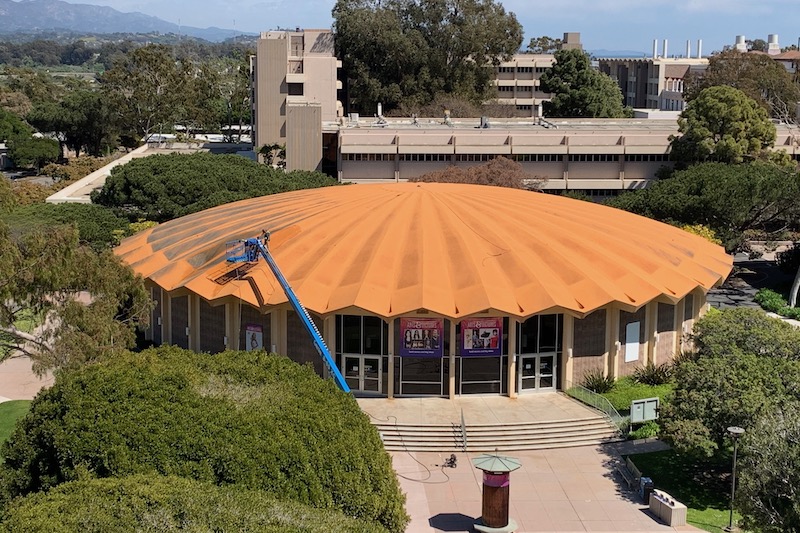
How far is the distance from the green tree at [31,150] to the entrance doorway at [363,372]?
90.8 m

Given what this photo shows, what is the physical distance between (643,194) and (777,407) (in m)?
34.4

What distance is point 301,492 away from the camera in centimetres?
2339

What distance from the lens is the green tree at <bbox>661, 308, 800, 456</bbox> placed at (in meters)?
29.6

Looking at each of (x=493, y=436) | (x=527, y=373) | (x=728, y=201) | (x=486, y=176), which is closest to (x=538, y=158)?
(x=486, y=176)

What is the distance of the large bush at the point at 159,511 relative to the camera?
19328 millimetres

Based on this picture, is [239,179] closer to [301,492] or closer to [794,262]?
[794,262]

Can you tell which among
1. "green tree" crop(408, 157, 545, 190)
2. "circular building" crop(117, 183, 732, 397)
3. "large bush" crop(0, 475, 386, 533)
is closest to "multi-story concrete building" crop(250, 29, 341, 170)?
"green tree" crop(408, 157, 545, 190)

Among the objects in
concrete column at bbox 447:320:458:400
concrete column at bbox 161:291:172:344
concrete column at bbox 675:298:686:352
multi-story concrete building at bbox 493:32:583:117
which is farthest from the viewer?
multi-story concrete building at bbox 493:32:583:117

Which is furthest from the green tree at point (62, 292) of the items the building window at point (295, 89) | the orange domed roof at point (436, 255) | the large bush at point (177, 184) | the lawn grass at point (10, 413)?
the building window at point (295, 89)

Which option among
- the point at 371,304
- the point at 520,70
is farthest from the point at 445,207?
the point at 520,70

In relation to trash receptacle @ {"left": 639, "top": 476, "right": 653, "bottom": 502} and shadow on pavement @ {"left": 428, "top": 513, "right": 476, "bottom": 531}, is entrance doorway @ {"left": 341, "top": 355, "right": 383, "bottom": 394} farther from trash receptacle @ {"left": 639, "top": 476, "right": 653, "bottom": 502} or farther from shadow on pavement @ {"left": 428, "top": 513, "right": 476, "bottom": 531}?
trash receptacle @ {"left": 639, "top": 476, "right": 653, "bottom": 502}

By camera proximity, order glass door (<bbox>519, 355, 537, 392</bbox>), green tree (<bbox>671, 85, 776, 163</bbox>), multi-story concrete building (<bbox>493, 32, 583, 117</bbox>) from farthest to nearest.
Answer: multi-story concrete building (<bbox>493, 32, 583, 117</bbox>) → green tree (<bbox>671, 85, 776, 163</bbox>) → glass door (<bbox>519, 355, 537, 392</bbox>)

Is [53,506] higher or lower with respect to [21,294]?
lower

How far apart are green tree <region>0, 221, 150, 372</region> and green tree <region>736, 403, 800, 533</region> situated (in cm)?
1896
